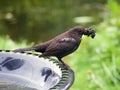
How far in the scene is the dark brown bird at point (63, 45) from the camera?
2223 millimetres

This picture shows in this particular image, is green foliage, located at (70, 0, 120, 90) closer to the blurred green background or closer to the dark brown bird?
the blurred green background

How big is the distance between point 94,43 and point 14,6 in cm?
638

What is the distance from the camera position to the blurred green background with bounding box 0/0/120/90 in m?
4.76

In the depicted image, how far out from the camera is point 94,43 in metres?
5.65

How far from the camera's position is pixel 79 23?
9766 millimetres

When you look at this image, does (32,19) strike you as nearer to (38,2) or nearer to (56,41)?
(38,2)

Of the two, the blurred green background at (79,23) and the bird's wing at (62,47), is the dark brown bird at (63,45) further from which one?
the blurred green background at (79,23)

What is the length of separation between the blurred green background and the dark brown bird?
6.23 feet

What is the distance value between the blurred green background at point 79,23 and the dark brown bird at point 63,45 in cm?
190

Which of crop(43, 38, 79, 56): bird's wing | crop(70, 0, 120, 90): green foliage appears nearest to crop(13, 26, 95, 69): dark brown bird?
crop(43, 38, 79, 56): bird's wing

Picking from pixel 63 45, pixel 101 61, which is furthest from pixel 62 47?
pixel 101 61

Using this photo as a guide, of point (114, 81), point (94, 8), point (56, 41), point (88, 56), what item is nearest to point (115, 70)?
point (114, 81)

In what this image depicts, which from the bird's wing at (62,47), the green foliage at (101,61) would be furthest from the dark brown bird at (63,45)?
the green foliage at (101,61)

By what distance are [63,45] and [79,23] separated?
24.8 feet
